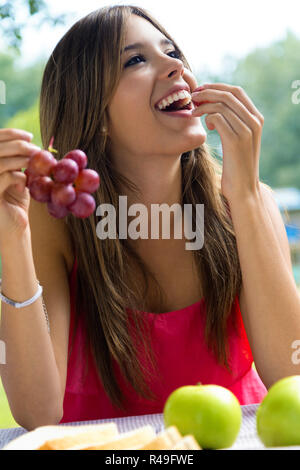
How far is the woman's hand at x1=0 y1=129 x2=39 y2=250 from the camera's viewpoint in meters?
0.92

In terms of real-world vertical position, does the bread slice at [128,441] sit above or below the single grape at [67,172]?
below

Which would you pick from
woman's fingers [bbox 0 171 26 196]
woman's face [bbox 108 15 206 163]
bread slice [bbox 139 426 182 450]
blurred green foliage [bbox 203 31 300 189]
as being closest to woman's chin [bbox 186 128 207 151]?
woman's face [bbox 108 15 206 163]

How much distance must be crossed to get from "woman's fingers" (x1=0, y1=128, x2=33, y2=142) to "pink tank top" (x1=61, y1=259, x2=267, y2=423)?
2.20 ft

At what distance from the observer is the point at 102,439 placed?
755 millimetres

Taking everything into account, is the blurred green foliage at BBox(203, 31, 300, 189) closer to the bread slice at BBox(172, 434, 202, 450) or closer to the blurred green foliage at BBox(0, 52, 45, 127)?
the blurred green foliage at BBox(0, 52, 45, 127)

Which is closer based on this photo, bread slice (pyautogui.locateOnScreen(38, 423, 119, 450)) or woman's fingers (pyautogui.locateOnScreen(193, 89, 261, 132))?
bread slice (pyautogui.locateOnScreen(38, 423, 119, 450))

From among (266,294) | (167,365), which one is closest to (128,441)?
(266,294)

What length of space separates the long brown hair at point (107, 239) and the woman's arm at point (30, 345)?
125 millimetres

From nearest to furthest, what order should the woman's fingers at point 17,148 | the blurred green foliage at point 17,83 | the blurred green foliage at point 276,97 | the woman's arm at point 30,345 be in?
the woman's fingers at point 17,148 < the woman's arm at point 30,345 < the blurred green foliage at point 17,83 < the blurred green foliage at point 276,97

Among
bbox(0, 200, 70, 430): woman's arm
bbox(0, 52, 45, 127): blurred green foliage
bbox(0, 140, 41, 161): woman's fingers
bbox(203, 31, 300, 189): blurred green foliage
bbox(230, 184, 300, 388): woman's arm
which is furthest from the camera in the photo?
bbox(203, 31, 300, 189): blurred green foliage

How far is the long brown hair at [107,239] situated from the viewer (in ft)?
4.76

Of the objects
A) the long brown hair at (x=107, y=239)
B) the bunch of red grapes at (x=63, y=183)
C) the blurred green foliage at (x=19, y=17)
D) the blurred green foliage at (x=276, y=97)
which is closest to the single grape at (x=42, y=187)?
the bunch of red grapes at (x=63, y=183)

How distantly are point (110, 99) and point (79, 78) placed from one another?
0.10 metres

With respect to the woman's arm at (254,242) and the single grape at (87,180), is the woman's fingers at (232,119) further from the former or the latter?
the single grape at (87,180)
